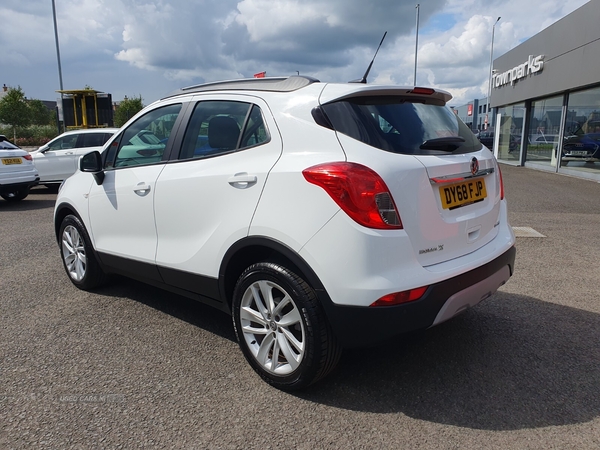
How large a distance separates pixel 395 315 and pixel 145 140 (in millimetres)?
2540

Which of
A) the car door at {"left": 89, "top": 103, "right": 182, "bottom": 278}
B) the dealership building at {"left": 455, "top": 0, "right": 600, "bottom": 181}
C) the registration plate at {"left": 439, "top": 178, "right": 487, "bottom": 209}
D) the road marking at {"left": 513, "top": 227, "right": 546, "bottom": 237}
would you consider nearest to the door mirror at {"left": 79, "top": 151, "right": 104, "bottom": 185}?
the car door at {"left": 89, "top": 103, "right": 182, "bottom": 278}

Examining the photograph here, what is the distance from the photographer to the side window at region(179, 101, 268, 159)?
3.12 m

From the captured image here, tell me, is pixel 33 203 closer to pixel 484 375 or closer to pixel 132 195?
pixel 132 195

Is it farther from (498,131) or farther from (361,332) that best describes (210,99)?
(498,131)

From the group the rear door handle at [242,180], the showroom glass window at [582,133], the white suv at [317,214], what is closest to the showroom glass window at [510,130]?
the showroom glass window at [582,133]

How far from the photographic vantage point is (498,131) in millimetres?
25516

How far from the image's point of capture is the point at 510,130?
23594mm

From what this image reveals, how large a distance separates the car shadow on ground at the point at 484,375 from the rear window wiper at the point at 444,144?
1093mm

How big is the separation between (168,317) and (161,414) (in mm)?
1451

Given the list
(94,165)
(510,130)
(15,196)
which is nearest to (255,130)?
(94,165)

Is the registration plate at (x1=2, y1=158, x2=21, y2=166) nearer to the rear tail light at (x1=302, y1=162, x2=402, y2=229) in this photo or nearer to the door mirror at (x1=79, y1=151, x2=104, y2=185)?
the door mirror at (x1=79, y1=151, x2=104, y2=185)

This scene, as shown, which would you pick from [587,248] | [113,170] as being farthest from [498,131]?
[113,170]

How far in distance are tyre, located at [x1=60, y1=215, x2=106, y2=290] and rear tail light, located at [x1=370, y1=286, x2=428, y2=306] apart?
3024mm

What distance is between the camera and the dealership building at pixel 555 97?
15.1 m
